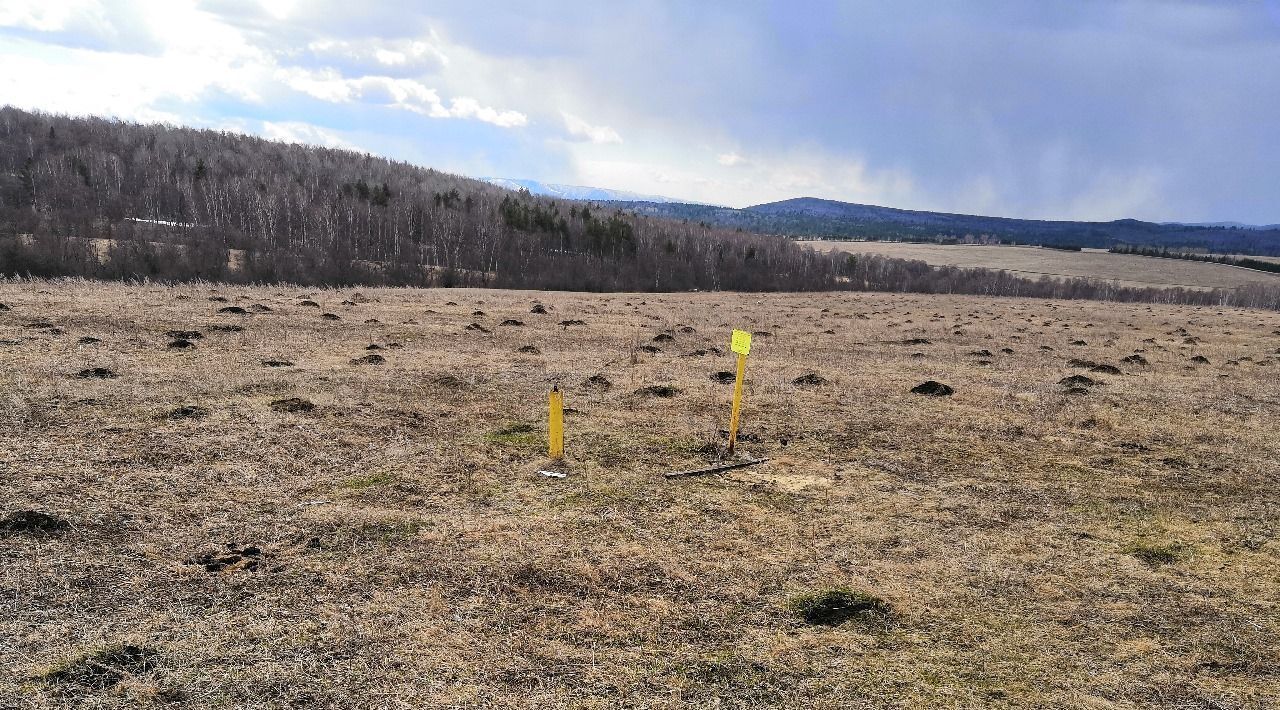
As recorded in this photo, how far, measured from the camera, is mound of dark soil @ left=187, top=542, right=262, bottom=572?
22.4ft

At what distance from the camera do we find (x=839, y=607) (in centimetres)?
646

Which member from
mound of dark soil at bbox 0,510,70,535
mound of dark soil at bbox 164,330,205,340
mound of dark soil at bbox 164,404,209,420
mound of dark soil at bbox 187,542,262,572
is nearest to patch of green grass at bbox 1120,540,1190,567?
mound of dark soil at bbox 187,542,262,572

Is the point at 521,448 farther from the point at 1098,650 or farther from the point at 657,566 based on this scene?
the point at 1098,650

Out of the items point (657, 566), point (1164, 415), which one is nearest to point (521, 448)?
point (657, 566)

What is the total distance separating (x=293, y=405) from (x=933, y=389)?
12003mm

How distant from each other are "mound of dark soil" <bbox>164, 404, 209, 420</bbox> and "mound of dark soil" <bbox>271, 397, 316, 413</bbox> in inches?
39.1

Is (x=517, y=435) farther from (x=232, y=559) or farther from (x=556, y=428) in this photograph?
(x=232, y=559)

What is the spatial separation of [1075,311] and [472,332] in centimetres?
3903

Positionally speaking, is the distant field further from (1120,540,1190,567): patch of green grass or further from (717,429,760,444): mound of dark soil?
(1120,540,1190,567): patch of green grass

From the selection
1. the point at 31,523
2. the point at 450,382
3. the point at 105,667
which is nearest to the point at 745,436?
the point at 450,382

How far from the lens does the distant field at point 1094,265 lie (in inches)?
4028

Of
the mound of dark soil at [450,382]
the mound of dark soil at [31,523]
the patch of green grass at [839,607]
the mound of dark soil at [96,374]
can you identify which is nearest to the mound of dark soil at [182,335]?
the mound of dark soil at [96,374]

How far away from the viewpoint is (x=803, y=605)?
649 cm

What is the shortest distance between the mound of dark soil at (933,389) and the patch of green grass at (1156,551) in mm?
7451
